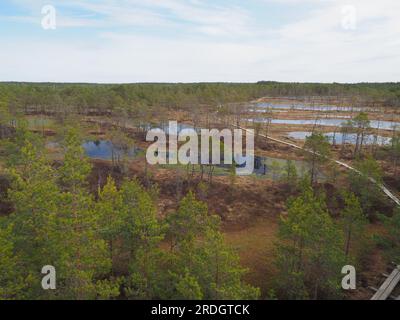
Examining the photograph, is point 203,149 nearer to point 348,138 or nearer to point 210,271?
point 210,271

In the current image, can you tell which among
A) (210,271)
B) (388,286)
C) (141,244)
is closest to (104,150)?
(141,244)

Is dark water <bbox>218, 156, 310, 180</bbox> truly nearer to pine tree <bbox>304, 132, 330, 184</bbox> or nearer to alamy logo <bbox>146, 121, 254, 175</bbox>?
alamy logo <bbox>146, 121, 254, 175</bbox>

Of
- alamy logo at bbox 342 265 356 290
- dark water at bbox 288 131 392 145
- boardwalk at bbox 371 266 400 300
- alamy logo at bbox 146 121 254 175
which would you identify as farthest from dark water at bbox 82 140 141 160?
dark water at bbox 288 131 392 145

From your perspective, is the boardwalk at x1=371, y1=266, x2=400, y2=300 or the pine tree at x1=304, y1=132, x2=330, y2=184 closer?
the boardwalk at x1=371, y1=266, x2=400, y2=300

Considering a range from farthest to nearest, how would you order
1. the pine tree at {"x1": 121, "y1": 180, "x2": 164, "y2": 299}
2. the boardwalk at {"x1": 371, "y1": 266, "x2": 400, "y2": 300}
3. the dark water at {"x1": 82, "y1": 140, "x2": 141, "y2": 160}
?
the dark water at {"x1": 82, "y1": 140, "x2": 141, "y2": 160} → the boardwalk at {"x1": 371, "y1": 266, "x2": 400, "y2": 300} → the pine tree at {"x1": 121, "y1": 180, "x2": 164, "y2": 299}

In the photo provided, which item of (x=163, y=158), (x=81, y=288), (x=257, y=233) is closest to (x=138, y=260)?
(x=81, y=288)

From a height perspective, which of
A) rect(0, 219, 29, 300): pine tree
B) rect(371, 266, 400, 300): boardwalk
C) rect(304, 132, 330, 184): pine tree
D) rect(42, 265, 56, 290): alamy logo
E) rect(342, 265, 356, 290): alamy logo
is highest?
rect(304, 132, 330, 184): pine tree

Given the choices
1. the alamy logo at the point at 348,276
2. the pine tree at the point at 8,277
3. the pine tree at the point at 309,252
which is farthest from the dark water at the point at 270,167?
the pine tree at the point at 8,277

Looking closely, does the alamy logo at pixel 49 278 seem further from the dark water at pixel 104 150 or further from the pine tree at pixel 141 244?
the dark water at pixel 104 150

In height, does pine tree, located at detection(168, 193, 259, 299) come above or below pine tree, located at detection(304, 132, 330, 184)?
below
